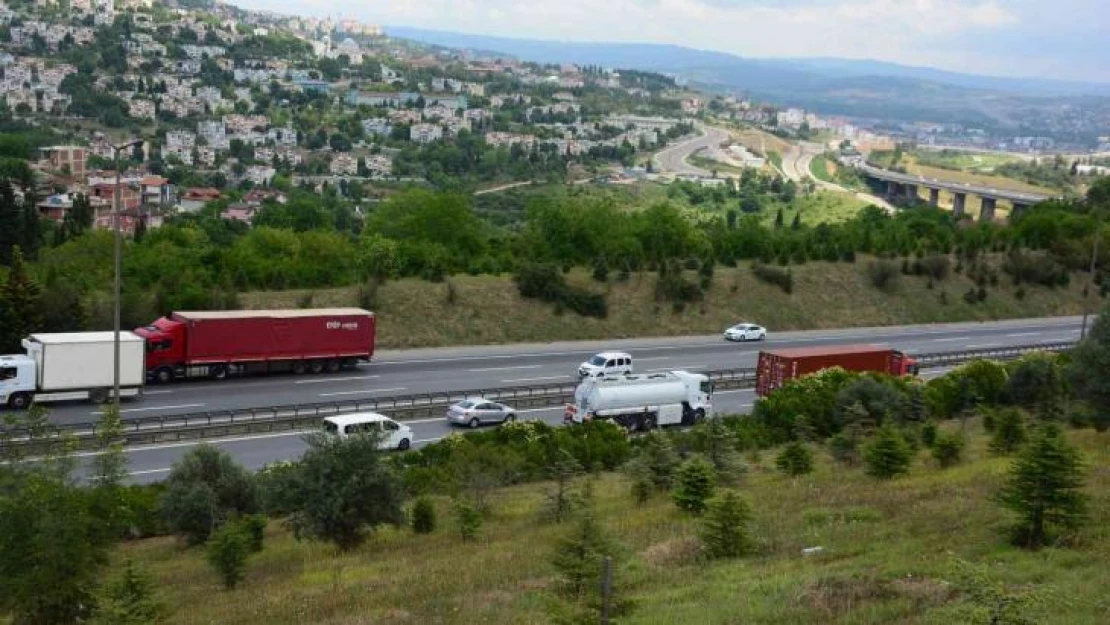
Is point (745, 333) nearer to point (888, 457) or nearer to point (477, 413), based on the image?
point (477, 413)

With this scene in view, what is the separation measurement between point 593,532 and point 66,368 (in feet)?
73.6

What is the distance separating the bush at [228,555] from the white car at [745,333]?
3428 cm

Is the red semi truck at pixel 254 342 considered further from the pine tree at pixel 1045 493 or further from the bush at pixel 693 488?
the pine tree at pixel 1045 493

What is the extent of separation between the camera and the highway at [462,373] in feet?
91.6

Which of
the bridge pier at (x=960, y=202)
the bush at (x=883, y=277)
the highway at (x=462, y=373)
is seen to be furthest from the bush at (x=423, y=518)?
the bridge pier at (x=960, y=202)

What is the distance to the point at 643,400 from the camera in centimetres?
3094

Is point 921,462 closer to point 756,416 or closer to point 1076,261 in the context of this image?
point 756,416

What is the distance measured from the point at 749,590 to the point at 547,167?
130426 millimetres

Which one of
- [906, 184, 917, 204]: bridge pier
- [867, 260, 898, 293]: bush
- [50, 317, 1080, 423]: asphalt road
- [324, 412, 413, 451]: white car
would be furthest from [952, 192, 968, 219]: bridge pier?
[324, 412, 413, 451]: white car

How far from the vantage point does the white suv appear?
36.6 m

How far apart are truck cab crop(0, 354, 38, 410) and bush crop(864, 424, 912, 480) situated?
21937 millimetres

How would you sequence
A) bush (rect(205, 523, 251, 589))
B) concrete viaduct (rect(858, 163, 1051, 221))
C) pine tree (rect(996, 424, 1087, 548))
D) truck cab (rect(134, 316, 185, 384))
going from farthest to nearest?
concrete viaduct (rect(858, 163, 1051, 221)) < truck cab (rect(134, 316, 185, 384)) < bush (rect(205, 523, 251, 589)) < pine tree (rect(996, 424, 1087, 548))

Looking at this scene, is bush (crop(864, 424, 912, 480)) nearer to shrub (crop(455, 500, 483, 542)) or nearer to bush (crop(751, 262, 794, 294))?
shrub (crop(455, 500, 483, 542))

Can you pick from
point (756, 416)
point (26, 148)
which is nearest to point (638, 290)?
point (756, 416)
